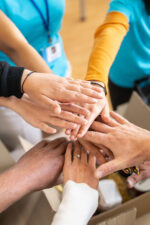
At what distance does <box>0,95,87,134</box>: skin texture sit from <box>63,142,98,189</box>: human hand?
106 mm

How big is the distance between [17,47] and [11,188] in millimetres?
536

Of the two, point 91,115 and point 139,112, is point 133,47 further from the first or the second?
point 91,115

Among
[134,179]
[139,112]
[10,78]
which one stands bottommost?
[134,179]

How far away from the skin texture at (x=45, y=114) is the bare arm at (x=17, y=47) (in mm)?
164

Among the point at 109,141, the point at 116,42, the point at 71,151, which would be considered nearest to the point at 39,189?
the point at 71,151

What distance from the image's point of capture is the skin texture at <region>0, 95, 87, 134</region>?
31.0 inches

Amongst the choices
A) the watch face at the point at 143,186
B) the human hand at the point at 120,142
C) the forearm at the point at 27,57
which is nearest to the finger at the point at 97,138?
the human hand at the point at 120,142

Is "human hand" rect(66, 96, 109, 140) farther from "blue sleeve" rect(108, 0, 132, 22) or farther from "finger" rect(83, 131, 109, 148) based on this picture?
"blue sleeve" rect(108, 0, 132, 22)

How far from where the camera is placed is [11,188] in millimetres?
760

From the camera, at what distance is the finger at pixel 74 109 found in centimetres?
82

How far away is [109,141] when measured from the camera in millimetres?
760

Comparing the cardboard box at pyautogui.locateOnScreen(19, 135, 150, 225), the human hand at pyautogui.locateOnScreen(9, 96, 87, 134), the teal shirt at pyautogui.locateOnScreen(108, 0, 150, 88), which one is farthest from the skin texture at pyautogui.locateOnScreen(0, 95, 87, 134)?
the teal shirt at pyautogui.locateOnScreen(108, 0, 150, 88)

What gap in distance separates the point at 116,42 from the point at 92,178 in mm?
531

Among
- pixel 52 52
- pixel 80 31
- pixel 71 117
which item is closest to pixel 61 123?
pixel 71 117
